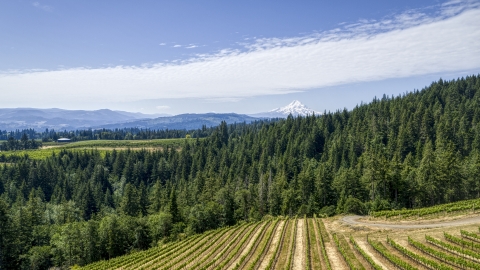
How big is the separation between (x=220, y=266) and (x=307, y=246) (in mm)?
14758

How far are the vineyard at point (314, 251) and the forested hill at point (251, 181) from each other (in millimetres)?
16064

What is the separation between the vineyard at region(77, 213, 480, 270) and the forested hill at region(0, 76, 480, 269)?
16.1m

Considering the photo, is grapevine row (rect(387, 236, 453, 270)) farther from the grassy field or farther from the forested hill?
the forested hill

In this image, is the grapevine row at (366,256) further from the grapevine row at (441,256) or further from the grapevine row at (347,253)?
the grapevine row at (441,256)

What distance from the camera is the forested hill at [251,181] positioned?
73.5 metres

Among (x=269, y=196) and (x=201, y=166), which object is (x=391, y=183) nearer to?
(x=269, y=196)

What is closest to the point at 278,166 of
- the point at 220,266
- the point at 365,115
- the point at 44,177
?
the point at 365,115

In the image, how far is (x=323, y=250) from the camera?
44625 millimetres

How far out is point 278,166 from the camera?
126312mm

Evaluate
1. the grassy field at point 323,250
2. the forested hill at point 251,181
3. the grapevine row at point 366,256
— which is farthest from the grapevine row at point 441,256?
the forested hill at point 251,181

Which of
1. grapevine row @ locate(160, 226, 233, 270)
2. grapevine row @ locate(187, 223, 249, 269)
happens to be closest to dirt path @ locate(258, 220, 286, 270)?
grapevine row @ locate(187, 223, 249, 269)

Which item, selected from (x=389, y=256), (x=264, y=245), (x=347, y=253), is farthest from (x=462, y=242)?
(x=264, y=245)

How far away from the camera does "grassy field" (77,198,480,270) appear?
37.1 meters

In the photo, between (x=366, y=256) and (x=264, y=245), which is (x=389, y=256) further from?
(x=264, y=245)
